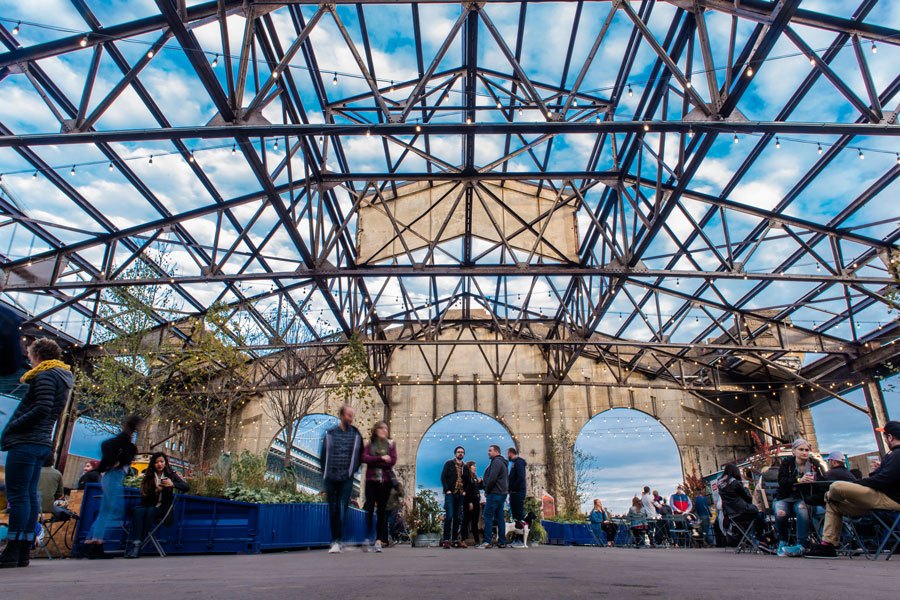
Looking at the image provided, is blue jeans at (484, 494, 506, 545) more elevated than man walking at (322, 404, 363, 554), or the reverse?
man walking at (322, 404, 363, 554)

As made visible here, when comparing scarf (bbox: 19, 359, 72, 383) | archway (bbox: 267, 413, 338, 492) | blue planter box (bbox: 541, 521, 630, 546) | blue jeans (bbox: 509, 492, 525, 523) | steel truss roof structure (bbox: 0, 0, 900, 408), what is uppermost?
steel truss roof structure (bbox: 0, 0, 900, 408)

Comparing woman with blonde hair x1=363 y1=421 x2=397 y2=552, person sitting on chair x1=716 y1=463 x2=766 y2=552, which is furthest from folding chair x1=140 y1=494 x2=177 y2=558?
person sitting on chair x1=716 y1=463 x2=766 y2=552

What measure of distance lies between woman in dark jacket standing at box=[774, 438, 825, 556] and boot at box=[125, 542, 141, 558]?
20.6 ft

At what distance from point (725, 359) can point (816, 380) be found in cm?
246

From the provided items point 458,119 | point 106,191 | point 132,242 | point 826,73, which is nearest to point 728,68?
point 826,73

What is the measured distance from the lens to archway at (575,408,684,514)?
17016 mm

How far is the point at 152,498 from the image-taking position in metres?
5.52

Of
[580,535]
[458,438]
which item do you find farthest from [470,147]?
[458,438]

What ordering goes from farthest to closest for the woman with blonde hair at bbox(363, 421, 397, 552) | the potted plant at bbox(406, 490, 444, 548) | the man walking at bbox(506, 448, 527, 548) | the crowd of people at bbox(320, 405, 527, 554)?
the potted plant at bbox(406, 490, 444, 548)
the man walking at bbox(506, 448, 527, 548)
the woman with blonde hair at bbox(363, 421, 397, 552)
the crowd of people at bbox(320, 405, 527, 554)

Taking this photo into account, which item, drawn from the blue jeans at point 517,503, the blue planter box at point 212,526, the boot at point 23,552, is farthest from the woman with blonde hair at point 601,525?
the boot at point 23,552

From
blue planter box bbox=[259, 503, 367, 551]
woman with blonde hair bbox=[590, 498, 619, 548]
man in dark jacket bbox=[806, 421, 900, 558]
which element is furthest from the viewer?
woman with blonde hair bbox=[590, 498, 619, 548]

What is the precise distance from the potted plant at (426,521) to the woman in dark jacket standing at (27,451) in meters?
7.17

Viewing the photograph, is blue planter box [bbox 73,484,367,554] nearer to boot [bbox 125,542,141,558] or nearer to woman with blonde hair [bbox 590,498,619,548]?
boot [bbox 125,542,141,558]

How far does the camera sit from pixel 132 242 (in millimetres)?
10789
